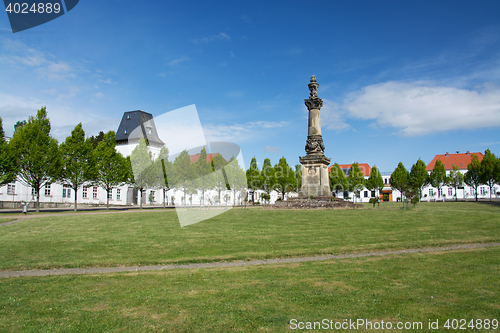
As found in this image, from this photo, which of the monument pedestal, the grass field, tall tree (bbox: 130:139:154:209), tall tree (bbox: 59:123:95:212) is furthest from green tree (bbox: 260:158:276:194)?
the grass field

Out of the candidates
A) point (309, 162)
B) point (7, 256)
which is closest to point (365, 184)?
point (309, 162)

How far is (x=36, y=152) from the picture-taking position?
3628 centimetres

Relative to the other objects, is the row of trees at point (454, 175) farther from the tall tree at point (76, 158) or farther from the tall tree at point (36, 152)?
the tall tree at point (36, 152)

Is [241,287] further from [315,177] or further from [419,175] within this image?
[419,175]

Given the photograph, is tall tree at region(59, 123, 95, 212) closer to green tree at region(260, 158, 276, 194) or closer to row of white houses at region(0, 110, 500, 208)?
row of white houses at region(0, 110, 500, 208)

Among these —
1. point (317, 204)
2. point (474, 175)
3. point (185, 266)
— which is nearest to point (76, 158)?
point (317, 204)

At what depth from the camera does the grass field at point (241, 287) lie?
5.70 metres

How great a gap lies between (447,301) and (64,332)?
6.77m

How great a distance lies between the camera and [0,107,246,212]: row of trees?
36156 millimetres

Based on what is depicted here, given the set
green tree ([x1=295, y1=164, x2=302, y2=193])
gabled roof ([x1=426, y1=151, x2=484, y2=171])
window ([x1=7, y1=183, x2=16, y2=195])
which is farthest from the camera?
A: gabled roof ([x1=426, y1=151, x2=484, y2=171])

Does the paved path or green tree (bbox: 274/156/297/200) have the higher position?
green tree (bbox: 274/156/297/200)

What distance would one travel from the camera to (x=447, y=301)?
251 inches

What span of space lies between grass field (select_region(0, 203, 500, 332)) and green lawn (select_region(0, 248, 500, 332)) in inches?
0.8

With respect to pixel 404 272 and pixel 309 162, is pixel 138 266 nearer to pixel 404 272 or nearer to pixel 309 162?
pixel 404 272
